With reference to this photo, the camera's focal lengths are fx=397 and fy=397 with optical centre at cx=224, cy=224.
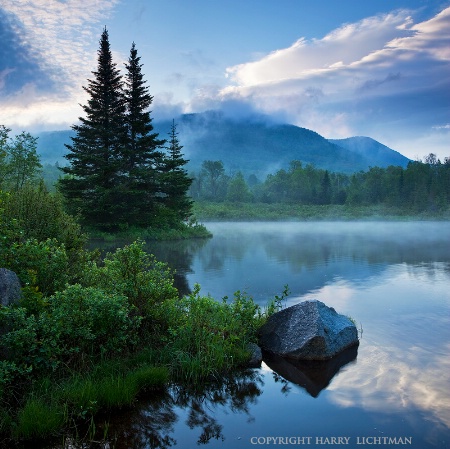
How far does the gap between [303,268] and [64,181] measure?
79.1 feet

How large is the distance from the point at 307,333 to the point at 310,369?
87 cm

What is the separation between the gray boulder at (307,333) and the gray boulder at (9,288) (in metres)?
5.57

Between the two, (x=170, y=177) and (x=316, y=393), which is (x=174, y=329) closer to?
(x=316, y=393)

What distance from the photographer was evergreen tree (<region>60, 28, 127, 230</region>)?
120ft

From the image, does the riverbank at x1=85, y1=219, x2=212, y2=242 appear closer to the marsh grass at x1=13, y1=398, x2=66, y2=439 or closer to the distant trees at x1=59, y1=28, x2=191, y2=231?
the distant trees at x1=59, y1=28, x2=191, y2=231

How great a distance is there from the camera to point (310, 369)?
859 centimetres

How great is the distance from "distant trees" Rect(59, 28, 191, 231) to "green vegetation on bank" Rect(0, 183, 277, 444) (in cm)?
2742

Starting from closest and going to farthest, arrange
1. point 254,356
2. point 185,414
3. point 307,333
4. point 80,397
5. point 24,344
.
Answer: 1. point 80,397
2. point 24,344
3. point 185,414
4. point 254,356
5. point 307,333

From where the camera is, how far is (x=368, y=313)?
44.2 ft

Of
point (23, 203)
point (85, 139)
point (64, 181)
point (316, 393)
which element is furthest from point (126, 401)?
point (85, 139)

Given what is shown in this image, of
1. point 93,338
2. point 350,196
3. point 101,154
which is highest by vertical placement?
point 101,154

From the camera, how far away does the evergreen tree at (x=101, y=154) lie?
36656 millimetres

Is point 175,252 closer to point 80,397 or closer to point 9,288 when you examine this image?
point 9,288

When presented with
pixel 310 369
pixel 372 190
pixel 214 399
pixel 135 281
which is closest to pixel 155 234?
pixel 135 281
